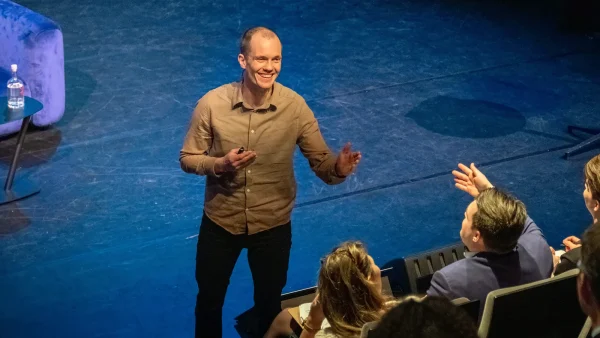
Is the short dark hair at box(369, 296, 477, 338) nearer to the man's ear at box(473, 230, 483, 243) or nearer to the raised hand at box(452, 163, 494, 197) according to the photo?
the man's ear at box(473, 230, 483, 243)

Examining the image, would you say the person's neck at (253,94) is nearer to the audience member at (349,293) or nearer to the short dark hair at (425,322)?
the audience member at (349,293)

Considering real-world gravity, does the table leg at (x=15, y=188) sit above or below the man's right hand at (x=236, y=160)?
below

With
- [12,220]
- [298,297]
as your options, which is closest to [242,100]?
[298,297]

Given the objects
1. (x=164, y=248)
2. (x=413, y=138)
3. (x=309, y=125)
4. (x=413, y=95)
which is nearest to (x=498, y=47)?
(x=413, y=95)

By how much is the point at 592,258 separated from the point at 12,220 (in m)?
4.10

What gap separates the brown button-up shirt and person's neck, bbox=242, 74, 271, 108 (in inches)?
0.8

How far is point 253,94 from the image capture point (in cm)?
383

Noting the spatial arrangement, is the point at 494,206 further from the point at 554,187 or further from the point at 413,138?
the point at 413,138

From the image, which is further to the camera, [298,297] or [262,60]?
[298,297]

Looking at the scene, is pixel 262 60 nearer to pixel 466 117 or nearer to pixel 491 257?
pixel 491 257

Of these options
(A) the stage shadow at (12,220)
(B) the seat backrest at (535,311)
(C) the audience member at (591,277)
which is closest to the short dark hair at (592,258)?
(C) the audience member at (591,277)

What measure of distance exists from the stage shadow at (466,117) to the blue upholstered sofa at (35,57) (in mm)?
2623

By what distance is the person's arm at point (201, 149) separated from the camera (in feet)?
12.3

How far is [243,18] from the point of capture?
9.29 metres
